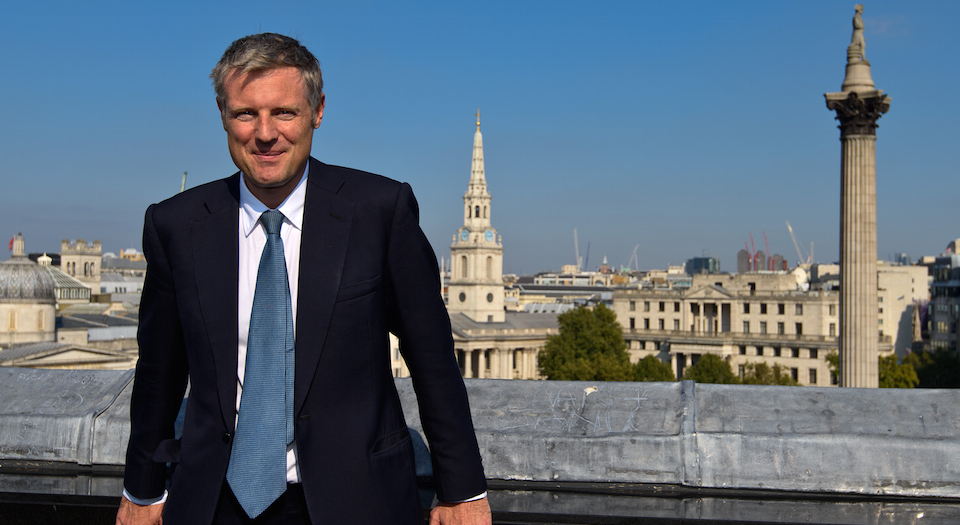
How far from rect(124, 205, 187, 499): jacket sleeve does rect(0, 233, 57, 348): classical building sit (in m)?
68.5

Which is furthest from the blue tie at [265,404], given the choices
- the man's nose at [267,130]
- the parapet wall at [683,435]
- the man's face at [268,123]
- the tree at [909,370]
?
the tree at [909,370]

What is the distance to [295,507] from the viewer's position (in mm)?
3709

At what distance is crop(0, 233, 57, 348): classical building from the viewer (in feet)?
216

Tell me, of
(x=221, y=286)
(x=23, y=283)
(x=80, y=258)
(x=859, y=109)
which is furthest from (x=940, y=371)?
→ (x=80, y=258)

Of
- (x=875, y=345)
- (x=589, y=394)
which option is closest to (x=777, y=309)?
(x=875, y=345)

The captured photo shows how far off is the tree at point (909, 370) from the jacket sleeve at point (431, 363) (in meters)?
60.7

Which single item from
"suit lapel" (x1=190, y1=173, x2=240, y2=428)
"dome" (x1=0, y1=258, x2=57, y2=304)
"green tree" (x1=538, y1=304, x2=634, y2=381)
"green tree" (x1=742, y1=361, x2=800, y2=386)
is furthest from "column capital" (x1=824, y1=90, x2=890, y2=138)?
"dome" (x1=0, y1=258, x2=57, y2=304)

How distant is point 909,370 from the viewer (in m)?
64.9

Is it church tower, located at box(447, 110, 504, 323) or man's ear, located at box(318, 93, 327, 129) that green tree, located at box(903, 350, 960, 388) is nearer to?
church tower, located at box(447, 110, 504, 323)

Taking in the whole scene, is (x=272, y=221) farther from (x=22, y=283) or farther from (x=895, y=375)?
(x=22, y=283)

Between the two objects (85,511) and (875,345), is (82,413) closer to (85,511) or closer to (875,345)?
(85,511)

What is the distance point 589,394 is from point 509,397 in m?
0.47

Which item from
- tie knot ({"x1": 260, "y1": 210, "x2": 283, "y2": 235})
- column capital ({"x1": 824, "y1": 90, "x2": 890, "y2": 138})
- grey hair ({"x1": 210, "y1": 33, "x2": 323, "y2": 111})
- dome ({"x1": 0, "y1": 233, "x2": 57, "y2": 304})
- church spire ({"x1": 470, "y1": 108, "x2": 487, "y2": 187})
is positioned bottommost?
tie knot ({"x1": 260, "y1": 210, "x2": 283, "y2": 235})

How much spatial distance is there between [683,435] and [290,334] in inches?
92.4
